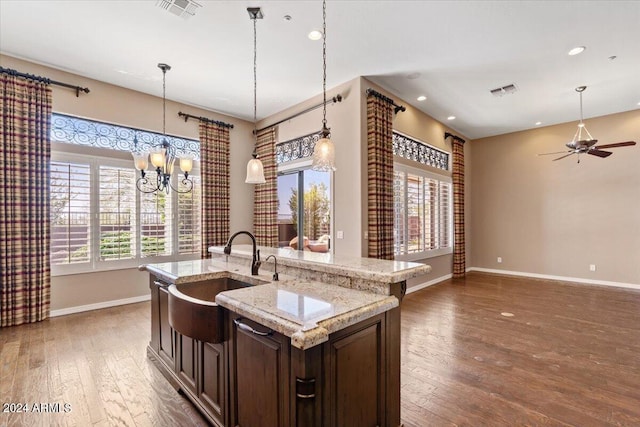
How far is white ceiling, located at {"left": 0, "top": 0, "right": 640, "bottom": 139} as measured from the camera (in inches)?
117

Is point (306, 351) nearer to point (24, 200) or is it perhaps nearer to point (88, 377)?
point (88, 377)

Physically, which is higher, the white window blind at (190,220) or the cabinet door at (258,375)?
the white window blind at (190,220)

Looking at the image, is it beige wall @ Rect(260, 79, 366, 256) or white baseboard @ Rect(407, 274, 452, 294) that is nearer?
beige wall @ Rect(260, 79, 366, 256)

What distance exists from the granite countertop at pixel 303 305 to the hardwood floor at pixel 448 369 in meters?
1.01

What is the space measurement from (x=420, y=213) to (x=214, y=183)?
407 centimetres

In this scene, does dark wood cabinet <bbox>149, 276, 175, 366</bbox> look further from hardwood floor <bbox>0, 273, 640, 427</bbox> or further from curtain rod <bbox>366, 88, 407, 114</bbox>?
curtain rod <bbox>366, 88, 407, 114</bbox>

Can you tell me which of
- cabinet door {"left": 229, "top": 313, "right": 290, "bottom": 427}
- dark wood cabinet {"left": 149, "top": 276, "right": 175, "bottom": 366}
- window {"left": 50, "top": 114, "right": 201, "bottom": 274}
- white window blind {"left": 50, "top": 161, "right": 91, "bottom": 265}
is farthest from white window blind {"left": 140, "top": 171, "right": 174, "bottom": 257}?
cabinet door {"left": 229, "top": 313, "right": 290, "bottom": 427}

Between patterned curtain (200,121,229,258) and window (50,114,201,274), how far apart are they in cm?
34

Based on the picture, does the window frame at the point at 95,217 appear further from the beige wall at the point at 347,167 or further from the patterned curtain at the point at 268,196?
the beige wall at the point at 347,167

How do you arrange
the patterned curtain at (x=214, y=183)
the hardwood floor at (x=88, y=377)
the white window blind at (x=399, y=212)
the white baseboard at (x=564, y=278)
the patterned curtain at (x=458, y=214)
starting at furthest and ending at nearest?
1. the patterned curtain at (x=458, y=214)
2. the white baseboard at (x=564, y=278)
3. the patterned curtain at (x=214, y=183)
4. the white window blind at (x=399, y=212)
5. the hardwood floor at (x=88, y=377)

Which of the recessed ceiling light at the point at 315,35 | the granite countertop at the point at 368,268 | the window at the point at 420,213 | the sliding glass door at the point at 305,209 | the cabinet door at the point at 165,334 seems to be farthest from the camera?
the window at the point at 420,213

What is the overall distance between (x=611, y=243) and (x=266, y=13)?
7589 millimetres

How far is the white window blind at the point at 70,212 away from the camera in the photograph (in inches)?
162

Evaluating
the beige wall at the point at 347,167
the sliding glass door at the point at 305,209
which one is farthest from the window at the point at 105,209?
the beige wall at the point at 347,167
